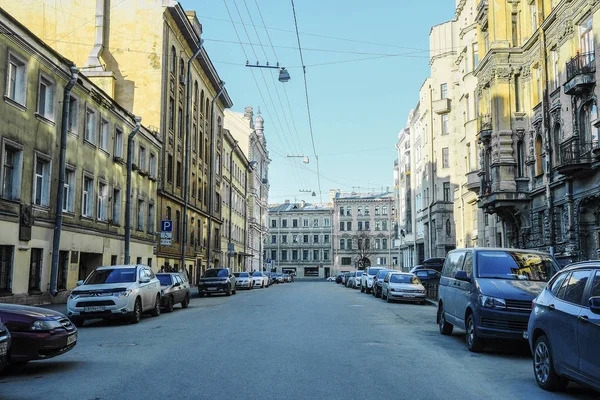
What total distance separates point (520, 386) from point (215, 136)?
166ft

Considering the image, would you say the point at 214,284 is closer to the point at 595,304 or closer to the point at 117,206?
the point at 117,206

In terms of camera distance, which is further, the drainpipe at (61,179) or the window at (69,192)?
the window at (69,192)

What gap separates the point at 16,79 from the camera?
69.7 ft

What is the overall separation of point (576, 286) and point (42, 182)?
66.3 ft

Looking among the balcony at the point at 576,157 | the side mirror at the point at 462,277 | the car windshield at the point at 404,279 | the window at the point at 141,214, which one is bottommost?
the car windshield at the point at 404,279

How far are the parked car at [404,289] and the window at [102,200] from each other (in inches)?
546

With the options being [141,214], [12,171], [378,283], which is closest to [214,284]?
[141,214]

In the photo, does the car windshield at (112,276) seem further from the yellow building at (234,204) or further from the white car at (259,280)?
the yellow building at (234,204)

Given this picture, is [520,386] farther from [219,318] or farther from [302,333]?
[219,318]

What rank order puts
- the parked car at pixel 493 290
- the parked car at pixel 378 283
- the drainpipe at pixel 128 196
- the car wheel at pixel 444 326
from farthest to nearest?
the parked car at pixel 378 283 < the drainpipe at pixel 128 196 < the car wheel at pixel 444 326 < the parked car at pixel 493 290

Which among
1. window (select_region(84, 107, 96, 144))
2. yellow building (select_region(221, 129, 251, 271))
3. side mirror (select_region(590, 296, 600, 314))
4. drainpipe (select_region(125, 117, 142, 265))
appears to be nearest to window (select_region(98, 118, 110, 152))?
window (select_region(84, 107, 96, 144))

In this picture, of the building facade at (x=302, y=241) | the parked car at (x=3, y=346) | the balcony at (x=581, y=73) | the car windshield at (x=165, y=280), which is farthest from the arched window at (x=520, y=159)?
the building facade at (x=302, y=241)

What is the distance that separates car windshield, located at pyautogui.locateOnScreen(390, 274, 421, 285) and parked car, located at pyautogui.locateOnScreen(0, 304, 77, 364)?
70.2 ft

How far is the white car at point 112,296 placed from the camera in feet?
53.3
